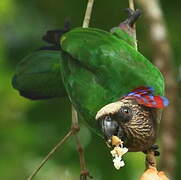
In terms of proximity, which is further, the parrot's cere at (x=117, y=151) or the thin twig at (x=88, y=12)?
the thin twig at (x=88, y=12)

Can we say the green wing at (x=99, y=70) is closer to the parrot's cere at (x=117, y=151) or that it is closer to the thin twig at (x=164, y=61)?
the parrot's cere at (x=117, y=151)

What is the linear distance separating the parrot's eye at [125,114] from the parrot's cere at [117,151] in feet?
0.40

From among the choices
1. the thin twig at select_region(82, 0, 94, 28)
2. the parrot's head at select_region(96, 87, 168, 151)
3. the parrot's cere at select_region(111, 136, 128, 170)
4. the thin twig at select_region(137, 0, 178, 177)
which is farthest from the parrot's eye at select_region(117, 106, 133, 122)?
the thin twig at select_region(137, 0, 178, 177)

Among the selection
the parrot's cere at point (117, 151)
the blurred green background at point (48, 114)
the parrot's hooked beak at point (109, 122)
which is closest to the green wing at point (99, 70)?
the parrot's hooked beak at point (109, 122)

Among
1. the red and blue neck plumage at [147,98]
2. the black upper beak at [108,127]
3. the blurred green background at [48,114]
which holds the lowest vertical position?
the blurred green background at [48,114]

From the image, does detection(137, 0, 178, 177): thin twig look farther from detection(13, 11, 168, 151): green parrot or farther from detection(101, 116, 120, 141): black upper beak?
detection(101, 116, 120, 141): black upper beak

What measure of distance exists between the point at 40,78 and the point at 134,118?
3.17 ft

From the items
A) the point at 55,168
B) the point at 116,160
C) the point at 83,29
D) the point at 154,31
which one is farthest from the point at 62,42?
the point at 55,168

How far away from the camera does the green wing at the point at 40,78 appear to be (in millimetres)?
4902

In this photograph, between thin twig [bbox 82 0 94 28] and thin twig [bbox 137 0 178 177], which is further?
thin twig [bbox 137 0 178 177]

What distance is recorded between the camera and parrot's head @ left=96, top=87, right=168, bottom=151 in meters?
3.98

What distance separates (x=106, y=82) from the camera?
4367mm

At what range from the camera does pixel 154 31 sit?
16.6 ft

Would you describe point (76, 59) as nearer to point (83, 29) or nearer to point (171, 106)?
point (83, 29)
